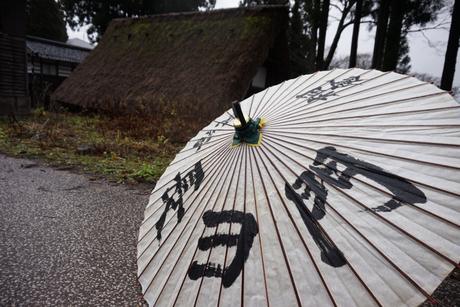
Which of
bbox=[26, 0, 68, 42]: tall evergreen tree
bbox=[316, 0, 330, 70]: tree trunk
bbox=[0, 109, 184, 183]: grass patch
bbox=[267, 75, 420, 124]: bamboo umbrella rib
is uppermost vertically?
bbox=[26, 0, 68, 42]: tall evergreen tree

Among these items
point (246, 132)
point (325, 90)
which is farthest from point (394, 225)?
point (325, 90)

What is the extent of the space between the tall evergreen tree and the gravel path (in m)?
23.5

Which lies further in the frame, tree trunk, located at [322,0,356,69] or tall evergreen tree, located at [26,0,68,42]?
tall evergreen tree, located at [26,0,68,42]

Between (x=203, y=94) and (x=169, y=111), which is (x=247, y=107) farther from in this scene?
(x=203, y=94)

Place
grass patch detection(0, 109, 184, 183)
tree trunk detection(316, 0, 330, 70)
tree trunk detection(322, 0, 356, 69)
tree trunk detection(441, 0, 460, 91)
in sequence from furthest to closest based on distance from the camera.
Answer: tree trunk detection(322, 0, 356, 69) < tree trunk detection(316, 0, 330, 70) < tree trunk detection(441, 0, 460, 91) < grass patch detection(0, 109, 184, 183)

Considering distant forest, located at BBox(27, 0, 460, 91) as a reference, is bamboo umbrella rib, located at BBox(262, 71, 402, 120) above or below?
below

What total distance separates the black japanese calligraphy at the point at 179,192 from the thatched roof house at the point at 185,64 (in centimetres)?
548

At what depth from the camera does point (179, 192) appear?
126cm

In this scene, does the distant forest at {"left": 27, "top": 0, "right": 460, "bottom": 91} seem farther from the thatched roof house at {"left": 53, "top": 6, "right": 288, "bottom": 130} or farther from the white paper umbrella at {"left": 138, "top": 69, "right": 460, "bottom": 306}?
the white paper umbrella at {"left": 138, "top": 69, "right": 460, "bottom": 306}

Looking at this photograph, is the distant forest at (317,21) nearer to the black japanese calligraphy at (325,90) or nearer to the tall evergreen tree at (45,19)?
the tall evergreen tree at (45,19)

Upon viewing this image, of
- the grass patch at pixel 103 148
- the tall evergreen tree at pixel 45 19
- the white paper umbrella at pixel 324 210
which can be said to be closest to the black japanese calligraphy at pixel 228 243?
the white paper umbrella at pixel 324 210

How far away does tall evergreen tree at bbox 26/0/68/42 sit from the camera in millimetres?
20922

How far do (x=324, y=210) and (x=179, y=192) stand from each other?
0.64 meters

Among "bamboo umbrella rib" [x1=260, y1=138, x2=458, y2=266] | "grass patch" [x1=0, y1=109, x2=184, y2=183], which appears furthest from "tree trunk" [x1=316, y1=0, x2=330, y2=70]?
"bamboo umbrella rib" [x1=260, y1=138, x2=458, y2=266]
